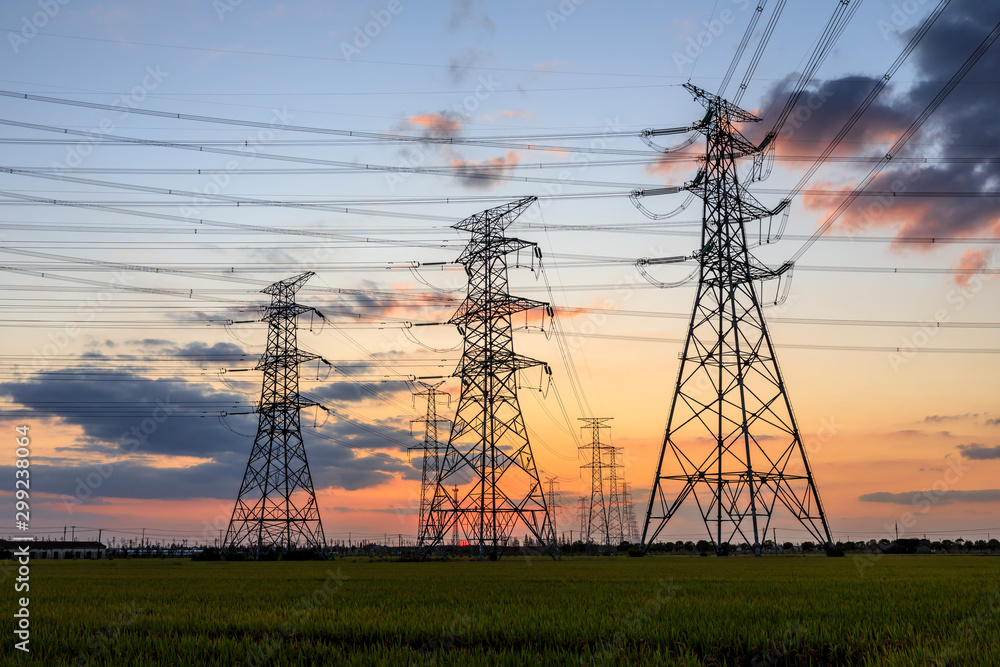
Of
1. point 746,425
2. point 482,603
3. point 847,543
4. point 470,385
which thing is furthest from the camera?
point 847,543

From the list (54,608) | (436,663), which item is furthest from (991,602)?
(54,608)

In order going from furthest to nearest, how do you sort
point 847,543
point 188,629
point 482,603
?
point 847,543 → point 482,603 → point 188,629

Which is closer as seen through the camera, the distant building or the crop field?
the crop field

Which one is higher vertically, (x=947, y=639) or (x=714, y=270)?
(x=714, y=270)

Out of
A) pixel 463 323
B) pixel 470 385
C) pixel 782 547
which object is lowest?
pixel 782 547

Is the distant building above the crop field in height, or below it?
below

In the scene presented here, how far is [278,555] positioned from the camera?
2479 inches

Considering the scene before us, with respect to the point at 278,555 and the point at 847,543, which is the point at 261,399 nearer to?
the point at 278,555

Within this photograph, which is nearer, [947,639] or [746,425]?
[947,639]

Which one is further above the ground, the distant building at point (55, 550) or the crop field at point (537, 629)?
the crop field at point (537, 629)

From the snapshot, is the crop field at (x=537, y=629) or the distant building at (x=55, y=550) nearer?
the crop field at (x=537, y=629)

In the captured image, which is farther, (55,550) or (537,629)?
(55,550)

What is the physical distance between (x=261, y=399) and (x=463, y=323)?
2168cm

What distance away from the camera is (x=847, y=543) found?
96.1m
